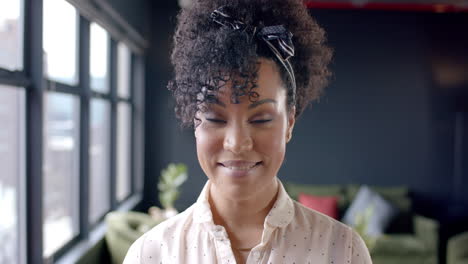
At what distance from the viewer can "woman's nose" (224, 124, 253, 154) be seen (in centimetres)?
86

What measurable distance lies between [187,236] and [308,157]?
5.07 m

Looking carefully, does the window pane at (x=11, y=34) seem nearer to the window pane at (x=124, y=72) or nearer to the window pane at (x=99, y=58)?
the window pane at (x=99, y=58)

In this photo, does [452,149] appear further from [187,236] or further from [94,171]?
[187,236]

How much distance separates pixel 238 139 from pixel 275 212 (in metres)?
0.22

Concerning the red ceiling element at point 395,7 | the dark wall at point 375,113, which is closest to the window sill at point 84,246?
the dark wall at point 375,113

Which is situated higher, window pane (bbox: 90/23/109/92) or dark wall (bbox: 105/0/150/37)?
dark wall (bbox: 105/0/150/37)

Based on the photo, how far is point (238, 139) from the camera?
0.86m

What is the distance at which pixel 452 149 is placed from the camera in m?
5.85

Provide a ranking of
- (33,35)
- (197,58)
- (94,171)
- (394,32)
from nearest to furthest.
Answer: (197,58) → (33,35) → (94,171) → (394,32)

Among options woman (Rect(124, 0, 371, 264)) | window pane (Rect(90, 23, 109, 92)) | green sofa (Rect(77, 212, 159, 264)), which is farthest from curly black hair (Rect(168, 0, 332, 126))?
window pane (Rect(90, 23, 109, 92))

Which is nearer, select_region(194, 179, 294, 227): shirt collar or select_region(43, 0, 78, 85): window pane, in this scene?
select_region(194, 179, 294, 227): shirt collar

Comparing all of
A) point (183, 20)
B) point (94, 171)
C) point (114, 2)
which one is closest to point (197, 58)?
point (183, 20)

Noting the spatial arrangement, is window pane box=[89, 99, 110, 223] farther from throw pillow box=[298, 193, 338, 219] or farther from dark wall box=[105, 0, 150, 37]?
throw pillow box=[298, 193, 338, 219]

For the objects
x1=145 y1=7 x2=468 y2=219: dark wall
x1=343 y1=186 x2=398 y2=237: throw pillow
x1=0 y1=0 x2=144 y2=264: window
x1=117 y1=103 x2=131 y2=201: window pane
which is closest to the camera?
x1=0 y1=0 x2=144 y2=264: window
